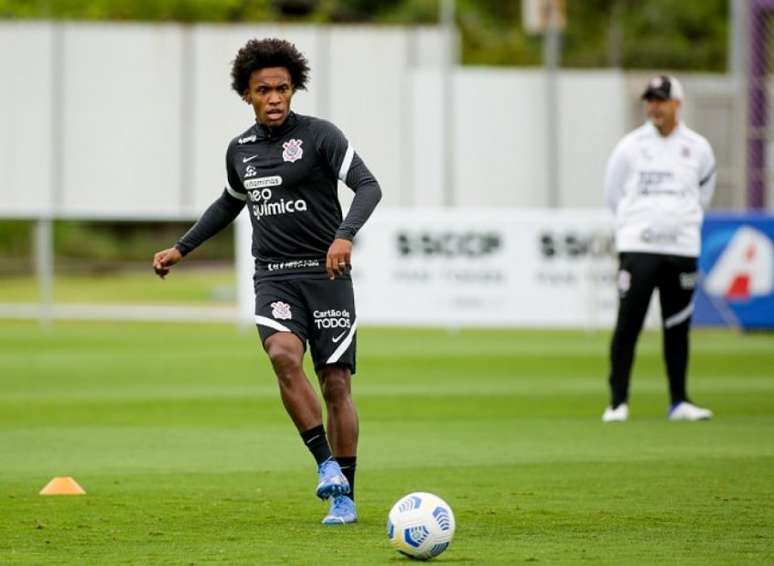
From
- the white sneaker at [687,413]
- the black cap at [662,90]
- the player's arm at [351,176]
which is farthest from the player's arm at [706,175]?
the player's arm at [351,176]

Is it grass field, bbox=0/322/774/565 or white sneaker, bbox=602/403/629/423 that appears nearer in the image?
grass field, bbox=0/322/774/565

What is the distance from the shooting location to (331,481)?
342 inches

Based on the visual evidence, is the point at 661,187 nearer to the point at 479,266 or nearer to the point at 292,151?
the point at 292,151

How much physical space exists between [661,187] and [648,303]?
0.84 m

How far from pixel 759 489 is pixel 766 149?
18881mm

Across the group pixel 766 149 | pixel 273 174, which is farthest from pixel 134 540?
pixel 766 149

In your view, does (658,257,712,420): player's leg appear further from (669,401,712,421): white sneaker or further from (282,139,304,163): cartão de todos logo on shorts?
(282,139,304,163): cartão de todos logo on shorts

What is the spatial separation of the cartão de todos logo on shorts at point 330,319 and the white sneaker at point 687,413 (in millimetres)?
5354

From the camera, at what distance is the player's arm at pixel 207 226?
9492mm

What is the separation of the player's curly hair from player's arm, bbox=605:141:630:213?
4993 mm

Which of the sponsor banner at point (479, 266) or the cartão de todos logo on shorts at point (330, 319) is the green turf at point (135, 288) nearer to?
the sponsor banner at point (479, 266)

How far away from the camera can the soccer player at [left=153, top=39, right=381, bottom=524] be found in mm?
8992

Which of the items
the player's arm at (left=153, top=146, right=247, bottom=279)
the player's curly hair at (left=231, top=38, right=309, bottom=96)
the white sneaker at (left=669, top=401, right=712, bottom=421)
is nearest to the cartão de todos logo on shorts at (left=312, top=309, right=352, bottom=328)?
the player's arm at (left=153, top=146, right=247, bottom=279)

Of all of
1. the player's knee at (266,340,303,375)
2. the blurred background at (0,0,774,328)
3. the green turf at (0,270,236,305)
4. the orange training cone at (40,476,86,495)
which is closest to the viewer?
the player's knee at (266,340,303,375)
